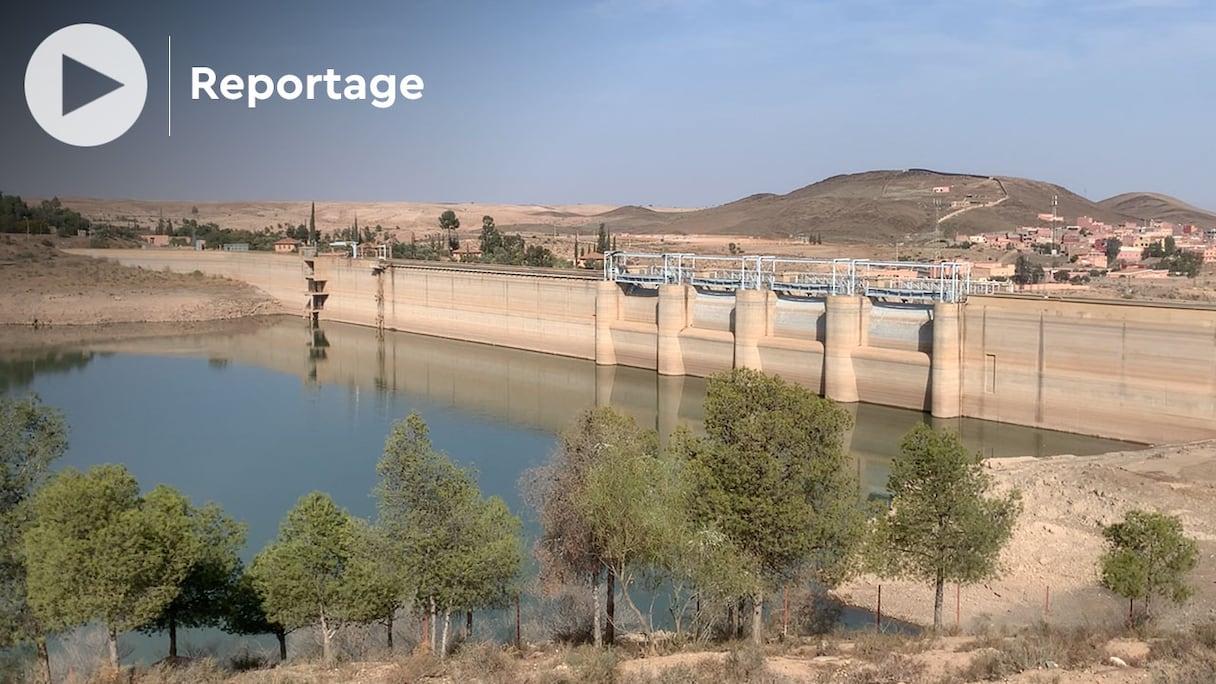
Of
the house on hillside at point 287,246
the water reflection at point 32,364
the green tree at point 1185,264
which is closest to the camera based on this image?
the water reflection at point 32,364

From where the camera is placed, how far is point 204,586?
490 inches

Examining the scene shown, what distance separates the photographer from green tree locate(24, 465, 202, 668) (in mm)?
10656

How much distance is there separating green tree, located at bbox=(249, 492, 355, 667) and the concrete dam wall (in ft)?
62.4

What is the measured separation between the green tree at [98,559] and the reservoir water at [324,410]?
6375 millimetres

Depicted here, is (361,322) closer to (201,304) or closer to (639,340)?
(201,304)

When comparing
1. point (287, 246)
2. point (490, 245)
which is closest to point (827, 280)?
point (490, 245)

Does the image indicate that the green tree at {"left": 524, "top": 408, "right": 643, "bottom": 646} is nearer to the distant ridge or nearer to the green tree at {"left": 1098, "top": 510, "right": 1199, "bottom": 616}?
the green tree at {"left": 1098, "top": 510, "right": 1199, "bottom": 616}

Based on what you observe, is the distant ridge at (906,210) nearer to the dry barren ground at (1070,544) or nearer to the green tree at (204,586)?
the dry barren ground at (1070,544)

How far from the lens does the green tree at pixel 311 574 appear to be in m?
11.6

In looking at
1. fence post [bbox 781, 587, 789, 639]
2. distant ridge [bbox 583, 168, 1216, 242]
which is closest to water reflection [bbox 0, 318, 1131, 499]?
fence post [bbox 781, 587, 789, 639]

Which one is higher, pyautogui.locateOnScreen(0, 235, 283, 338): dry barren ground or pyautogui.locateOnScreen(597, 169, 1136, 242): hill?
pyautogui.locateOnScreen(597, 169, 1136, 242): hill

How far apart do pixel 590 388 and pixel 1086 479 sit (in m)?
18.8

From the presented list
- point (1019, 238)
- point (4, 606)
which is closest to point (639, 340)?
point (4, 606)

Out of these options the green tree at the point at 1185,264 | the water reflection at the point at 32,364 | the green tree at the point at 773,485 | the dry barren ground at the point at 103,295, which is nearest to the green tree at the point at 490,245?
the dry barren ground at the point at 103,295
